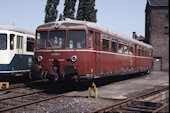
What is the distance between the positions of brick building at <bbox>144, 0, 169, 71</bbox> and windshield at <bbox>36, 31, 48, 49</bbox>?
28.9 metres

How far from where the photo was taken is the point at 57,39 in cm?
1212

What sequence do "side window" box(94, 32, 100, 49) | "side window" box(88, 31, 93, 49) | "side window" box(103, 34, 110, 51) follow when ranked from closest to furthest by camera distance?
"side window" box(88, 31, 93, 49)
"side window" box(94, 32, 100, 49)
"side window" box(103, 34, 110, 51)

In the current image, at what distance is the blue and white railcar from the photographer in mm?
14477

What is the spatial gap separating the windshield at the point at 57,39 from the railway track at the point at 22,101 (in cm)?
228

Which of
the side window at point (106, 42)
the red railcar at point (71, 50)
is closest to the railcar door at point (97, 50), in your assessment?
the red railcar at point (71, 50)

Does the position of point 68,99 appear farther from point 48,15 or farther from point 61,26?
point 48,15

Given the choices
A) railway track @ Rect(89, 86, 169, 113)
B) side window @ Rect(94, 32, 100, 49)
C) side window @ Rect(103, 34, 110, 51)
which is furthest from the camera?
side window @ Rect(103, 34, 110, 51)

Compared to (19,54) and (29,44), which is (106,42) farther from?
(29,44)

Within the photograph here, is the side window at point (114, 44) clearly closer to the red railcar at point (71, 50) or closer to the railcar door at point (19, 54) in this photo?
the red railcar at point (71, 50)

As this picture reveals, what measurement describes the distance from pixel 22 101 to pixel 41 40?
11.5ft

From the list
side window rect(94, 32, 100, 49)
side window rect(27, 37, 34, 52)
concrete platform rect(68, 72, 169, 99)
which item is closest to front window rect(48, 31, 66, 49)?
side window rect(94, 32, 100, 49)

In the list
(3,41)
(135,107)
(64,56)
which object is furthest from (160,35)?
(135,107)

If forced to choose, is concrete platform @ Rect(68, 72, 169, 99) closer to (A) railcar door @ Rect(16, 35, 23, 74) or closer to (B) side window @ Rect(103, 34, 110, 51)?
(B) side window @ Rect(103, 34, 110, 51)

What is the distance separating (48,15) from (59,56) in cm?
2297
